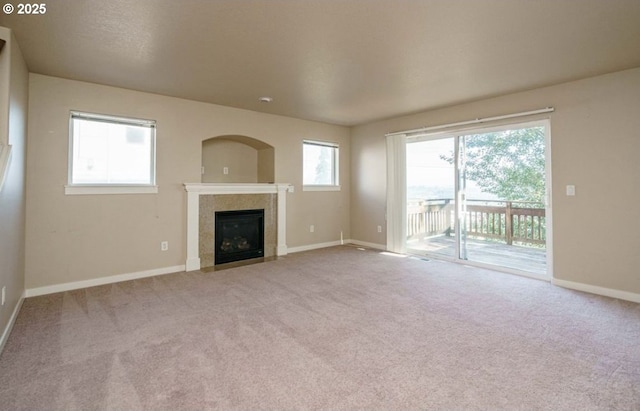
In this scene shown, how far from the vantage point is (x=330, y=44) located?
2803 mm

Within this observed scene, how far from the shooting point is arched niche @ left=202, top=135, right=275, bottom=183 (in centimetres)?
541

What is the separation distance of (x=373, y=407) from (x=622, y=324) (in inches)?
102

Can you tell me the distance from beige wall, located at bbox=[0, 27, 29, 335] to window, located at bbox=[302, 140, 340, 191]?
154 inches

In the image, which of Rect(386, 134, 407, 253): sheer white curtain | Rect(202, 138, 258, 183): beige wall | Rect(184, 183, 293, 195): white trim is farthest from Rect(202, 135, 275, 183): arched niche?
Rect(386, 134, 407, 253): sheer white curtain

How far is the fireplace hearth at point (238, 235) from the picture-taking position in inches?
195

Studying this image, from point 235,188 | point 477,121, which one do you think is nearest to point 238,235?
point 235,188

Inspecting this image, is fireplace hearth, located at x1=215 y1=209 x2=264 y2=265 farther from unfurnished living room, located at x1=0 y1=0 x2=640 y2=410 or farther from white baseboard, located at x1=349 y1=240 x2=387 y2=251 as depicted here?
white baseboard, located at x1=349 y1=240 x2=387 y2=251

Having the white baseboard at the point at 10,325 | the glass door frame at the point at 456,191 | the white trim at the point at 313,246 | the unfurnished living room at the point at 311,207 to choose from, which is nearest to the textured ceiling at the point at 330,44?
the unfurnished living room at the point at 311,207

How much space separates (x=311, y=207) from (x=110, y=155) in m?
3.31

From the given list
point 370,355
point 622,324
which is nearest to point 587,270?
point 622,324

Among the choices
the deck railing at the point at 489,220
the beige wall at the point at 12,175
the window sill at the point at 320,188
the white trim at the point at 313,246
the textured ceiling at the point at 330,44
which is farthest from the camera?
the window sill at the point at 320,188

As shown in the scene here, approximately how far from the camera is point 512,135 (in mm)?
4379

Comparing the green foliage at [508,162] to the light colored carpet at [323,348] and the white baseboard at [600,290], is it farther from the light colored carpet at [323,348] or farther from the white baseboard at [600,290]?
the light colored carpet at [323,348]

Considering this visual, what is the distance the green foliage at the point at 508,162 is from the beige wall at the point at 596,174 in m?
0.26
